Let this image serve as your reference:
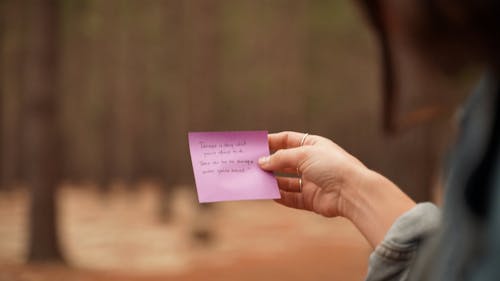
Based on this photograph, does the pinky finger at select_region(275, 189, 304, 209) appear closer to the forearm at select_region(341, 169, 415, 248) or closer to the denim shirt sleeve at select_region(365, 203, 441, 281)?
the forearm at select_region(341, 169, 415, 248)

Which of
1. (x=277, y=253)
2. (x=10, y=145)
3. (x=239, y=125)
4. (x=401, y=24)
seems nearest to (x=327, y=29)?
(x=239, y=125)

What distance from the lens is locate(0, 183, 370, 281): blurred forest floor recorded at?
271 inches

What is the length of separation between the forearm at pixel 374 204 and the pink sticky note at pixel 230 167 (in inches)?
9.4

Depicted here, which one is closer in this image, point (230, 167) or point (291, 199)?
point (230, 167)

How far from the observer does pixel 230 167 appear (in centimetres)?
200

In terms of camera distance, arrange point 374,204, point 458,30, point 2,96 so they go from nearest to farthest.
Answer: point 458,30, point 374,204, point 2,96

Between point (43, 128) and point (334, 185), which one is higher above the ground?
point (334, 185)

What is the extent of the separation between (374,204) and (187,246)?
6986mm

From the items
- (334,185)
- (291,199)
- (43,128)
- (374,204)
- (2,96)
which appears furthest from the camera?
(2,96)

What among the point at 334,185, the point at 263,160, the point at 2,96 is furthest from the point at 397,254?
the point at 2,96

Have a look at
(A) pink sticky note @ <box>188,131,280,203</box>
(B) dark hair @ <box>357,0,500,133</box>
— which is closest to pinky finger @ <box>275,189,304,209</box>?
(A) pink sticky note @ <box>188,131,280,203</box>

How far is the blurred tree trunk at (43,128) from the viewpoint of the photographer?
6945 mm

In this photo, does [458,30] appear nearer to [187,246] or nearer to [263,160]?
[263,160]

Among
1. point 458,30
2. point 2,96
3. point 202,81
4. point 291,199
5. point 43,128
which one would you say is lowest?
point 2,96
